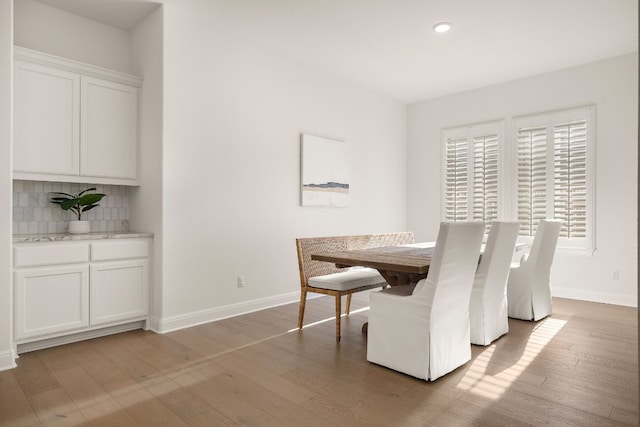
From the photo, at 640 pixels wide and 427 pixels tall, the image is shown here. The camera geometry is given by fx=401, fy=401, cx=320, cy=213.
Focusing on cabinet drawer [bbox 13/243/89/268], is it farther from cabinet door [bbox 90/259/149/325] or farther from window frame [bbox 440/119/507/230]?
window frame [bbox 440/119/507/230]

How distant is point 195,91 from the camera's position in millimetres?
3641

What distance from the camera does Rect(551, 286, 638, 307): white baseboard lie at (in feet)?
14.5

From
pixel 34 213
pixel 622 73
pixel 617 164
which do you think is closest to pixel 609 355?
pixel 617 164

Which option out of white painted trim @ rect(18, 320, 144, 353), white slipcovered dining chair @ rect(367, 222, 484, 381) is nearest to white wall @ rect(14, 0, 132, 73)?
white painted trim @ rect(18, 320, 144, 353)

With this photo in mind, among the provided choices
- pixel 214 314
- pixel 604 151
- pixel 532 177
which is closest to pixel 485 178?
pixel 532 177

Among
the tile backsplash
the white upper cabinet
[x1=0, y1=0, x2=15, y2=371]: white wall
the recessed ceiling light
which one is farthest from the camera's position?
the recessed ceiling light

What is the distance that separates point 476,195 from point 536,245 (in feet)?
6.15

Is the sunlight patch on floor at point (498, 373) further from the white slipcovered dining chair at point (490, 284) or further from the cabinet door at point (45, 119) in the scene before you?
the cabinet door at point (45, 119)

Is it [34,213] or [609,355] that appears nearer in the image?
[609,355]

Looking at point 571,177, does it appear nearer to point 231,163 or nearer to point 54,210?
point 231,163

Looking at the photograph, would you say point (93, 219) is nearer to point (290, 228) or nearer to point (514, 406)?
point (290, 228)

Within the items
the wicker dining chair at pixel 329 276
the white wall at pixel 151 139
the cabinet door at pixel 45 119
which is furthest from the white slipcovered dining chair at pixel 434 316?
the cabinet door at pixel 45 119

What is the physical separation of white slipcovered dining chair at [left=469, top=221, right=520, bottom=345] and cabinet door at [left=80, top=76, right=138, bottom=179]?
3107mm

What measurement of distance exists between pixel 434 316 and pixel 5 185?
9.31 feet
